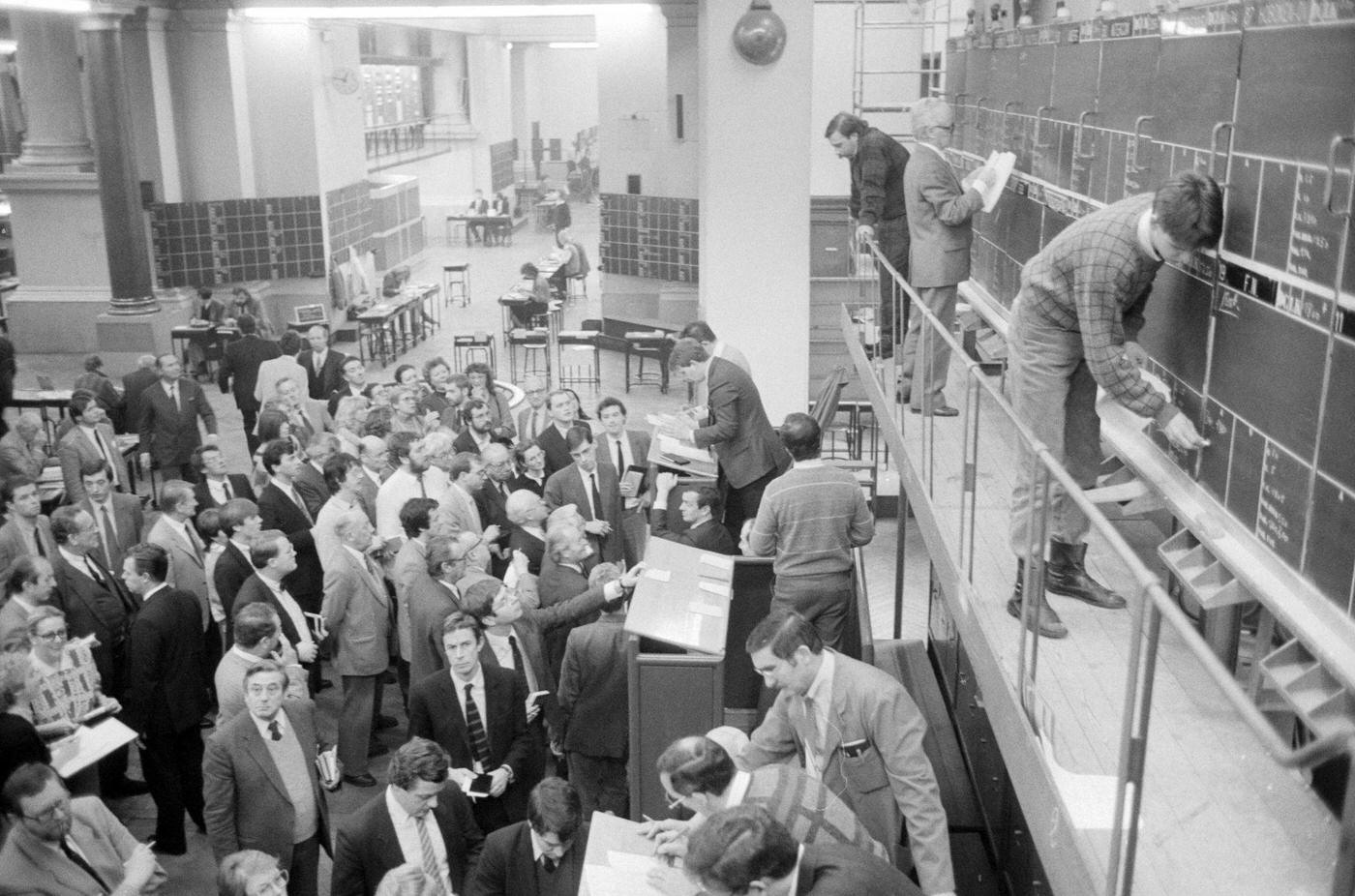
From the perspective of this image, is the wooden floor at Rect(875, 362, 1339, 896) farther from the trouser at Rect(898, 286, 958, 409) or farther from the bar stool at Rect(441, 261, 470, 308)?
the bar stool at Rect(441, 261, 470, 308)

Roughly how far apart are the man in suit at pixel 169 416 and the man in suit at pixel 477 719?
5844 mm

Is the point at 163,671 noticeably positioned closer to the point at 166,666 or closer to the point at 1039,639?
the point at 166,666

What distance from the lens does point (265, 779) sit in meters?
5.48

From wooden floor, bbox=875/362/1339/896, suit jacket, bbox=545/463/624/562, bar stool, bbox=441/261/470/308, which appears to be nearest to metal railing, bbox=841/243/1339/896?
wooden floor, bbox=875/362/1339/896

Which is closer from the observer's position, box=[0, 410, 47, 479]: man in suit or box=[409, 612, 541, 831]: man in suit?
box=[409, 612, 541, 831]: man in suit

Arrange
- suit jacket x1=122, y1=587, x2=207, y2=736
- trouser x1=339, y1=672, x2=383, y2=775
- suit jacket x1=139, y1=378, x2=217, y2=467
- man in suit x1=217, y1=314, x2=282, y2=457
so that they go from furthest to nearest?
man in suit x1=217, y1=314, x2=282, y2=457 < suit jacket x1=139, y1=378, x2=217, y2=467 < trouser x1=339, y1=672, x2=383, y2=775 < suit jacket x1=122, y1=587, x2=207, y2=736

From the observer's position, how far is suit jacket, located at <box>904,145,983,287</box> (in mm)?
7008

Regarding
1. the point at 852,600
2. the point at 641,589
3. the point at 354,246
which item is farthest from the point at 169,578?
the point at 354,246

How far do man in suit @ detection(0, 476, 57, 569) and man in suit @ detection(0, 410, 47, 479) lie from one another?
51 centimetres

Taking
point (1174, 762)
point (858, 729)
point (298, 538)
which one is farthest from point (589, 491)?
point (1174, 762)

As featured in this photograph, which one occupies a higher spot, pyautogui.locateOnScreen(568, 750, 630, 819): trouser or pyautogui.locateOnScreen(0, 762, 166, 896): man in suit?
pyautogui.locateOnScreen(0, 762, 166, 896): man in suit

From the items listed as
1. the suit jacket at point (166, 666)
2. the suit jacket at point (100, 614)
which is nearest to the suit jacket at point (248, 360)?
the suit jacket at point (100, 614)

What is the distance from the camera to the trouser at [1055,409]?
4.83m

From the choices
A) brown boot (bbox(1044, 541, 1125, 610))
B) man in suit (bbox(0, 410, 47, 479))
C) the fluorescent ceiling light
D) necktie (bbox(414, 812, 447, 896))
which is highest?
the fluorescent ceiling light
